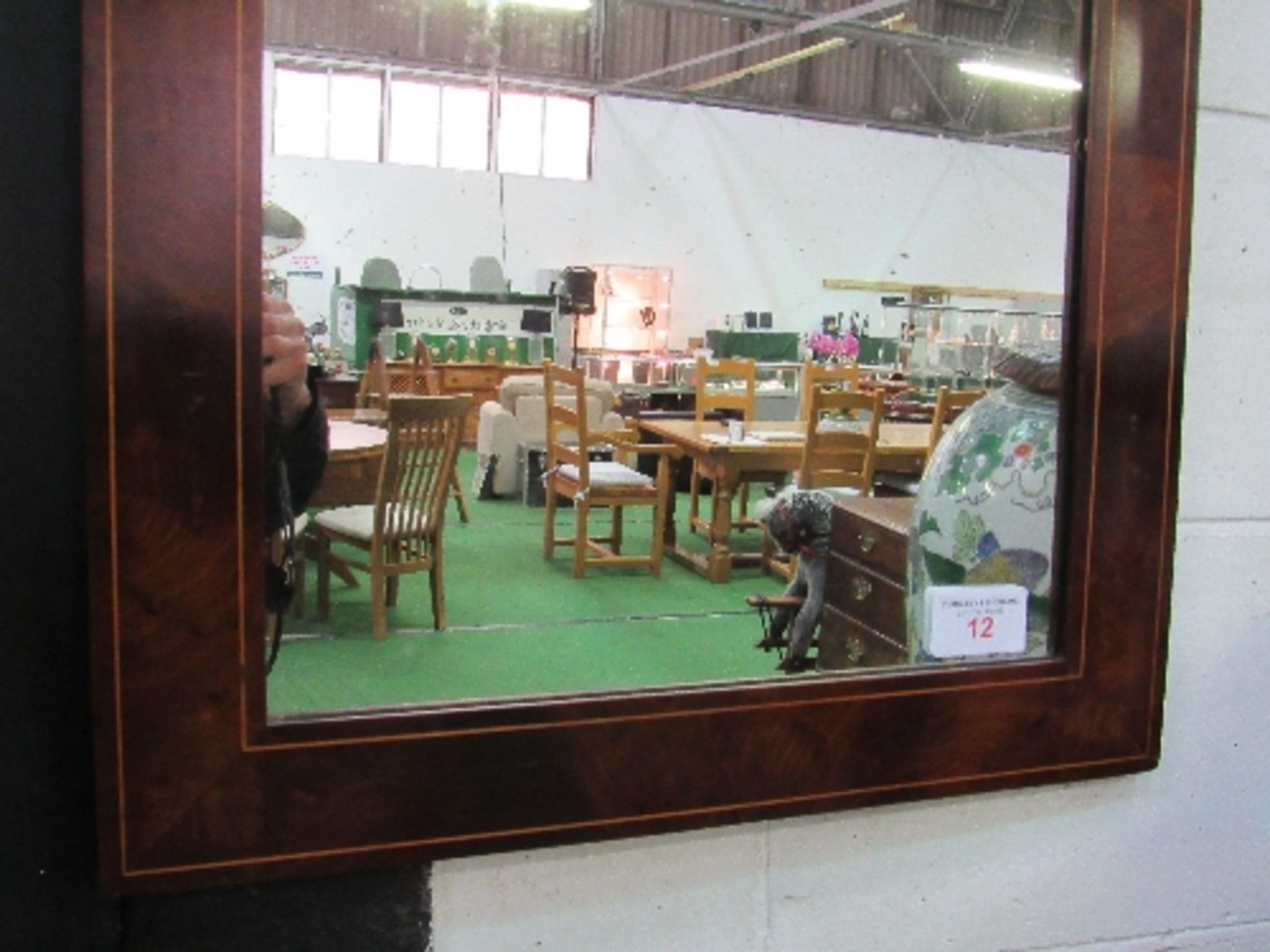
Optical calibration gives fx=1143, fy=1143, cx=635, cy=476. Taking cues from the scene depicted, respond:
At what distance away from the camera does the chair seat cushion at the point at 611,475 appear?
4051 mm

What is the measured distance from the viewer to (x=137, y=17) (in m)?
0.73

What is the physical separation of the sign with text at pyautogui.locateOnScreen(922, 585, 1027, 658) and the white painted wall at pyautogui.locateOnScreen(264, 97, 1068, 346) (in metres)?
6.56

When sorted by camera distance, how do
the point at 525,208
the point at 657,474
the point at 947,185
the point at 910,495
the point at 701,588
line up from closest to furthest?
1. the point at 910,495
2. the point at 701,588
3. the point at 657,474
4. the point at 947,185
5. the point at 525,208

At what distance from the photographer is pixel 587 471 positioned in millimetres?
4070

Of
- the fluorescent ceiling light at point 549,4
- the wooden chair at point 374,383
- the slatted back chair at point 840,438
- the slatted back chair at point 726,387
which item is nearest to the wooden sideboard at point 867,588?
the wooden chair at point 374,383

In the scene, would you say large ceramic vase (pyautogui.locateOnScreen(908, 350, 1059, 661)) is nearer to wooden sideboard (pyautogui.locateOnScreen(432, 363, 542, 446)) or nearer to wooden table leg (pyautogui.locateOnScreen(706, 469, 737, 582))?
wooden sideboard (pyautogui.locateOnScreen(432, 363, 542, 446))

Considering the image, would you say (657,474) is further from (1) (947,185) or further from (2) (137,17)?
(1) (947,185)

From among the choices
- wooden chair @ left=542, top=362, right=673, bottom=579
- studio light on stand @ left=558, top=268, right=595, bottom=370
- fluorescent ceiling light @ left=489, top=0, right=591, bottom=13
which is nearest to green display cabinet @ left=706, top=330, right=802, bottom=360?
studio light on stand @ left=558, top=268, right=595, bottom=370

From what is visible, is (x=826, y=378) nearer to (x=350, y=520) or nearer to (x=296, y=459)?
(x=350, y=520)

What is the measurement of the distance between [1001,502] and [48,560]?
Result: 0.85m

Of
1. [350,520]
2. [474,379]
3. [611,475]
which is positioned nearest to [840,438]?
[611,475]

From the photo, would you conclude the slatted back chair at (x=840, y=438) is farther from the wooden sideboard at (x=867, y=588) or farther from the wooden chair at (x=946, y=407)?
the wooden sideboard at (x=867, y=588)

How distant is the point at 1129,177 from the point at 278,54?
2.39 feet

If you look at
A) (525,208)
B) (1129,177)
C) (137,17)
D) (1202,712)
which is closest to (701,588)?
(1202,712)
